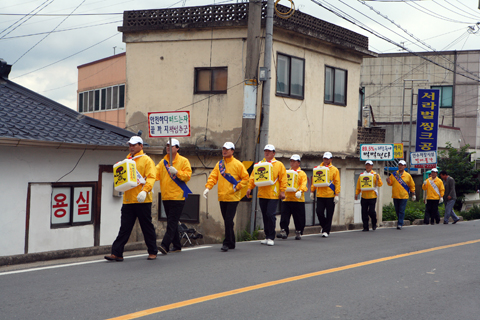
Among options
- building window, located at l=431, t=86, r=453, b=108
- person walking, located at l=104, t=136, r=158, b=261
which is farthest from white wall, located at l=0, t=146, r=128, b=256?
building window, located at l=431, t=86, r=453, b=108

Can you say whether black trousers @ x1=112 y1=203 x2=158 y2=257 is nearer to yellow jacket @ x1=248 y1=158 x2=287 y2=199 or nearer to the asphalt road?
the asphalt road

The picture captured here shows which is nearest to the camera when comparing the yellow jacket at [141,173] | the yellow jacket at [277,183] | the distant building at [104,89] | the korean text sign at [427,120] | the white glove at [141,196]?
the white glove at [141,196]

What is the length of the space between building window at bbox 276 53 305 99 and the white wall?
6.51m

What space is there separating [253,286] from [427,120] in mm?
22084

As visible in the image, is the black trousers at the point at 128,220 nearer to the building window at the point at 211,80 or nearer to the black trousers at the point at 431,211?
the building window at the point at 211,80

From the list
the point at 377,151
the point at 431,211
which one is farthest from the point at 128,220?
the point at 431,211

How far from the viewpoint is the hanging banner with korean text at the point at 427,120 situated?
25.9 meters

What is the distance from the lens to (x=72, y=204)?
39.5 feet

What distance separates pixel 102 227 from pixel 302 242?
499 centimetres

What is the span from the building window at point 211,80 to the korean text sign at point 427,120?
13.7m

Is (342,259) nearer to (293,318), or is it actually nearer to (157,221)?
(293,318)

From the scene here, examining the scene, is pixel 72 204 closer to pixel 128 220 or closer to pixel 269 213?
pixel 128 220

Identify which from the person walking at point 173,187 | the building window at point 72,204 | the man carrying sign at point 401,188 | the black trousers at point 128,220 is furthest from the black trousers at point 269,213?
the man carrying sign at point 401,188

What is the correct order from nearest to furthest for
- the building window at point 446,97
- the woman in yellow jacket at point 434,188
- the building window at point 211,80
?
1. the building window at point 211,80
2. the woman in yellow jacket at point 434,188
3. the building window at point 446,97
